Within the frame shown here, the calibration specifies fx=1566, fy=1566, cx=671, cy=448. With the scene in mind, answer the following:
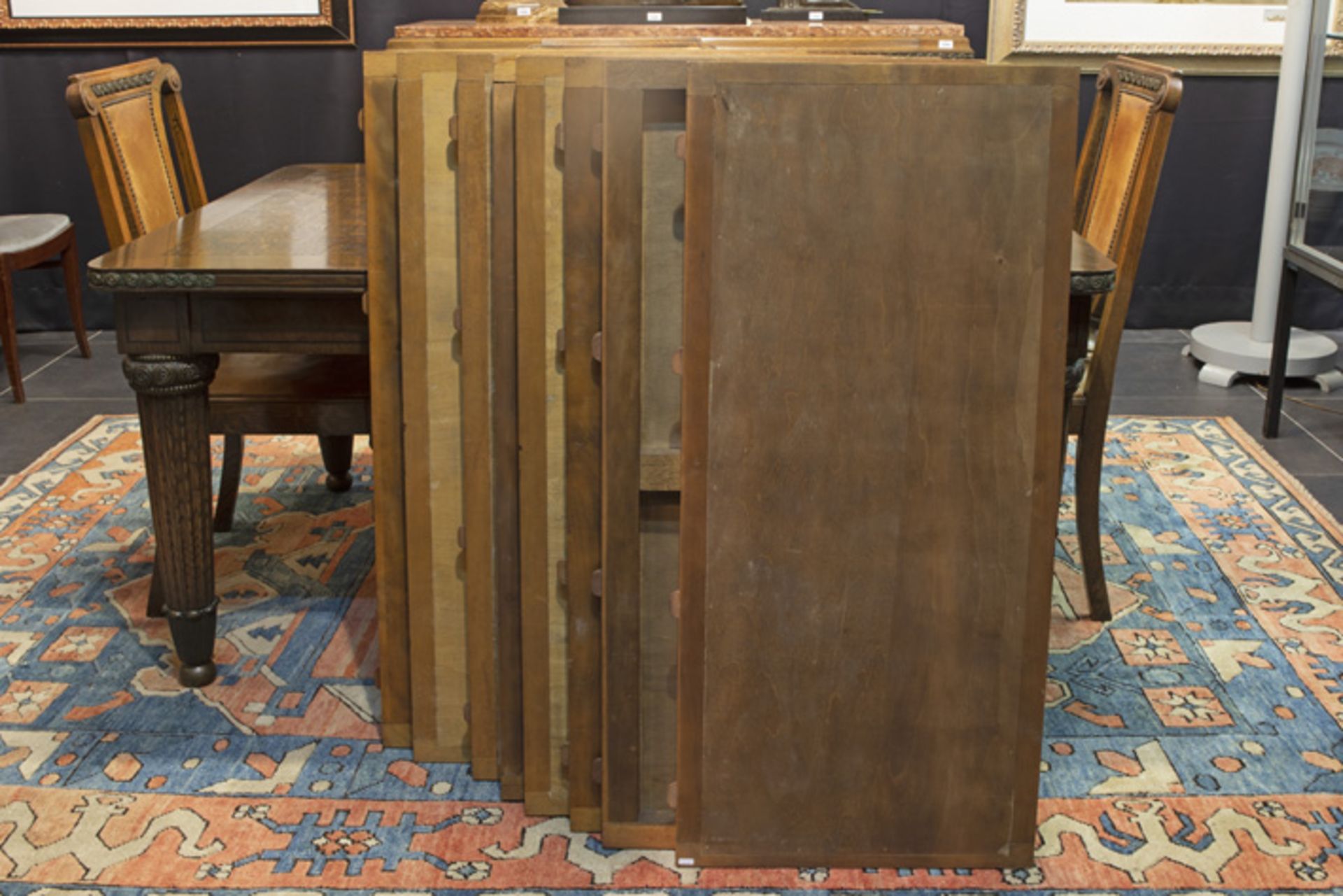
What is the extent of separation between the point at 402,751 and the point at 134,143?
1.47m

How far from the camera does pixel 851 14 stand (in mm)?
4156

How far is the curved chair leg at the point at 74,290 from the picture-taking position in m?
4.96

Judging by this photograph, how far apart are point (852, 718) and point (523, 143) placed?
3.17 feet

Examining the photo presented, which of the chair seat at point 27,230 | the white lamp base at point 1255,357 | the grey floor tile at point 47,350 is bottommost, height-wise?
the grey floor tile at point 47,350

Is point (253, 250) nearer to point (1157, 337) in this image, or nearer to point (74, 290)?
point (74, 290)

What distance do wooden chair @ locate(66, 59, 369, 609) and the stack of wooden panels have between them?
1.78ft

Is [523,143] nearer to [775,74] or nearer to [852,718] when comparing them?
[775,74]

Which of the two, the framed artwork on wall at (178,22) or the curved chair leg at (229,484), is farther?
the framed artwork on wall at (178,22)

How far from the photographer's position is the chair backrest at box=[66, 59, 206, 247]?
3.11 metres

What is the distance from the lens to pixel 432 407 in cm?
248

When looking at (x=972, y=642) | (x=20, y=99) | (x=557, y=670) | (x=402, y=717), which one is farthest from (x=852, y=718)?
(x=20, y=99)

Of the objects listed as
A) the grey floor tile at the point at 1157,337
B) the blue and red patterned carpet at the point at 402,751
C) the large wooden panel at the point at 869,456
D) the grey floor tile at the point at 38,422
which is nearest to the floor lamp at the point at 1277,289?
the grey floor tile at the point at 1157,337

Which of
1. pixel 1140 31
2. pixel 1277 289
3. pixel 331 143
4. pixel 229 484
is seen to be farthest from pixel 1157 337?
pixel 229 484

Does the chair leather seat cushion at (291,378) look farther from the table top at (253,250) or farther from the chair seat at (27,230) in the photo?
the chair seat at (27,230)
